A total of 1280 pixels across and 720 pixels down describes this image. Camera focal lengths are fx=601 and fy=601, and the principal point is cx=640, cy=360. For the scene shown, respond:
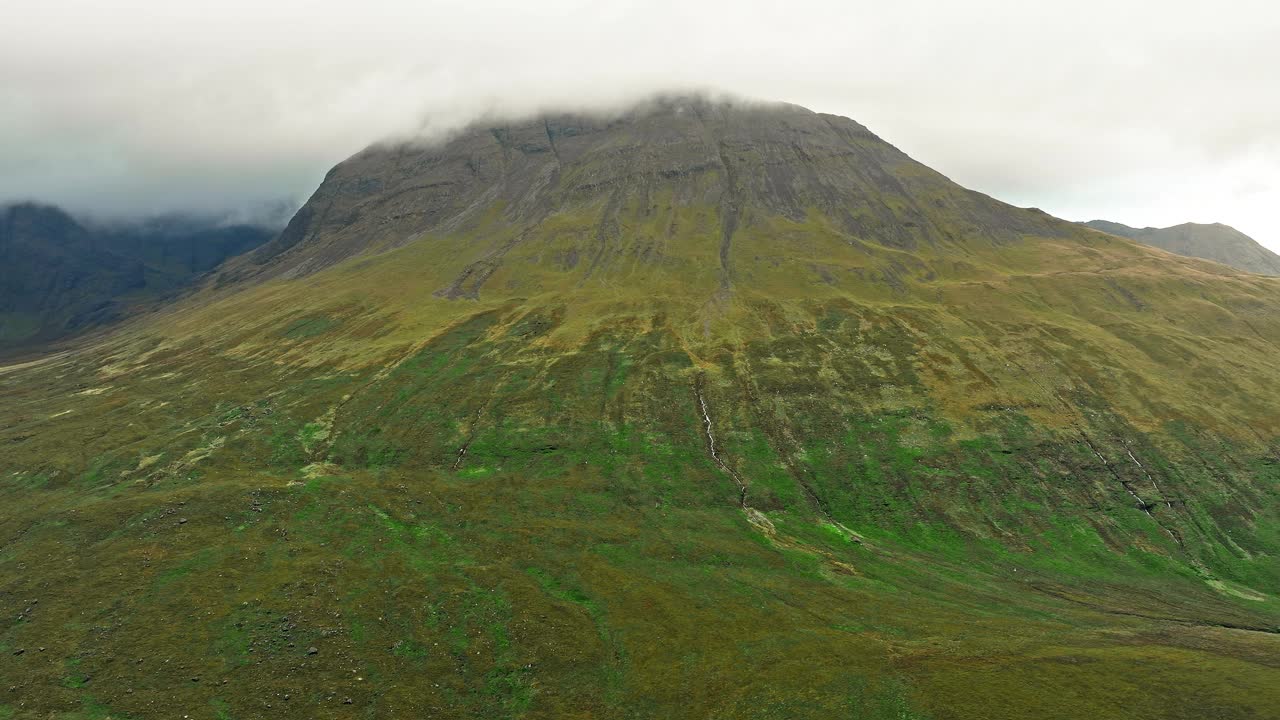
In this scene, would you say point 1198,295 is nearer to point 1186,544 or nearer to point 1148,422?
point 1148,422

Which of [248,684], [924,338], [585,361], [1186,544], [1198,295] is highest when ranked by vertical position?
[1198,295]

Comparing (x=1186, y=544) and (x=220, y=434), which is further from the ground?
(x=1186, y=544)

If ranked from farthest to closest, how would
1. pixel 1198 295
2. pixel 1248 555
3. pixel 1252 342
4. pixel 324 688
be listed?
pixel 1198 295
pixel 1252 342
pixel 1248 555
pixel 324 688

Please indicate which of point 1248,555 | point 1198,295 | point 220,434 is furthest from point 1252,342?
point 220,434

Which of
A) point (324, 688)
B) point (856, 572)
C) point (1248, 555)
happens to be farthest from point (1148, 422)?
point (324, 688)

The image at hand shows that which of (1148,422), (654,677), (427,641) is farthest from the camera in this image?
(1148,422)

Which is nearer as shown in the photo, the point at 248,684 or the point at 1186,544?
the point at 248,684

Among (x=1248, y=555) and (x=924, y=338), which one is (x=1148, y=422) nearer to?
(x=1248, y=555)
